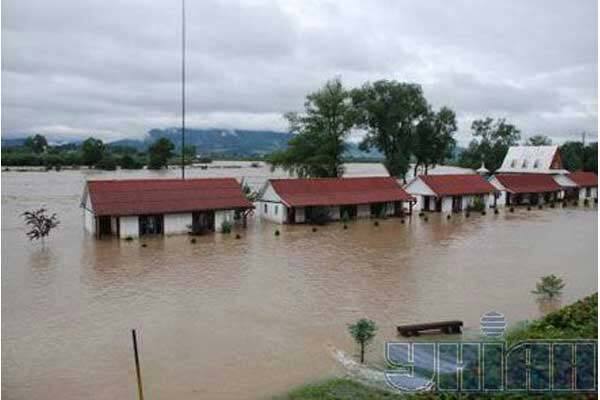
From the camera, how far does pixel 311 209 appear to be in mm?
32156

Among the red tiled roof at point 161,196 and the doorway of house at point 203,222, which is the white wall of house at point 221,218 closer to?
the doorway of house at point 203,222

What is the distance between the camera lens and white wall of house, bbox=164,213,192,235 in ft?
88.4

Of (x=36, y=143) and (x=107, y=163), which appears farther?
(x=36, y=143)

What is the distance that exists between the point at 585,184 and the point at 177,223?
40.0m

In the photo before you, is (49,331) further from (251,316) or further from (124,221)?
(124,221)

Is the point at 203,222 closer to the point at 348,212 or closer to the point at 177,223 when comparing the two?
the point at 177,223

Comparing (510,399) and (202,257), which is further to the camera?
(202,257)

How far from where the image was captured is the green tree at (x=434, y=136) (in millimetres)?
51031

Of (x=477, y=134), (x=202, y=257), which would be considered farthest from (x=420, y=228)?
(x=477, y=134)

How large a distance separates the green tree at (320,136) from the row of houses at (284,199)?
7.95 meters

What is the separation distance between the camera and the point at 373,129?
50469 millimetres

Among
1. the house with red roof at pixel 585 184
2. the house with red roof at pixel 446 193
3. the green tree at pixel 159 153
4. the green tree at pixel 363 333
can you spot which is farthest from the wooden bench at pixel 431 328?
the green tree at pixel 159 153

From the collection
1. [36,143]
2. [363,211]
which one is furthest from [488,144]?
[36,143]

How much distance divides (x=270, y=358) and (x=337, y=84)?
119ft
